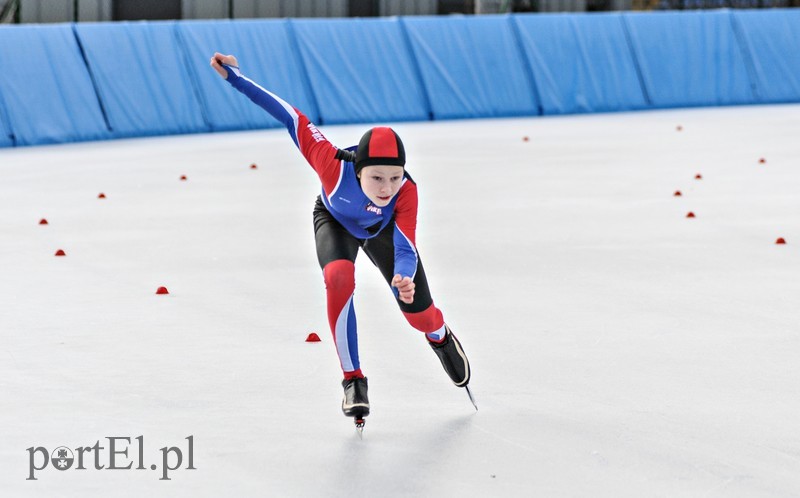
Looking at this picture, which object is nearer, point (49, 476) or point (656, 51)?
point (49, 476)

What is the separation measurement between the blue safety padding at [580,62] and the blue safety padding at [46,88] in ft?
22.8

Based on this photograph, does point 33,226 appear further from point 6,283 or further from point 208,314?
point 208,314

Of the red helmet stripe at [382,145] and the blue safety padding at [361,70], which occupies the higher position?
the blue safety padding at [361,70]

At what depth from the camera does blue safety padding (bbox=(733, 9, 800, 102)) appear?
65.7 ft

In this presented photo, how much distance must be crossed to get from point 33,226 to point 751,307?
16.4ft

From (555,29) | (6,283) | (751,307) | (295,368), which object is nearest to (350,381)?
(295,368)

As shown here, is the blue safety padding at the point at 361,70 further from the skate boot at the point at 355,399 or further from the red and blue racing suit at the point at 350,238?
the skate boot at the point at 355,399

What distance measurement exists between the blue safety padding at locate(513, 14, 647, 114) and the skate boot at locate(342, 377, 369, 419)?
49.5 feet

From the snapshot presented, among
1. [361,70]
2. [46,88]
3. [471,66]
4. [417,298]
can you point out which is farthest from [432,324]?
[471,66]

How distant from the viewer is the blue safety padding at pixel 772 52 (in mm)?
20016

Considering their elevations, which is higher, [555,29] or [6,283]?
[555,29]

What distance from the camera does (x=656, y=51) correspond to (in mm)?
19359

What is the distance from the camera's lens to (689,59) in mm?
19578

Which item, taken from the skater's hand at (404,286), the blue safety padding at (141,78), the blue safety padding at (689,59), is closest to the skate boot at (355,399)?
the skater's hand at (404,286)
